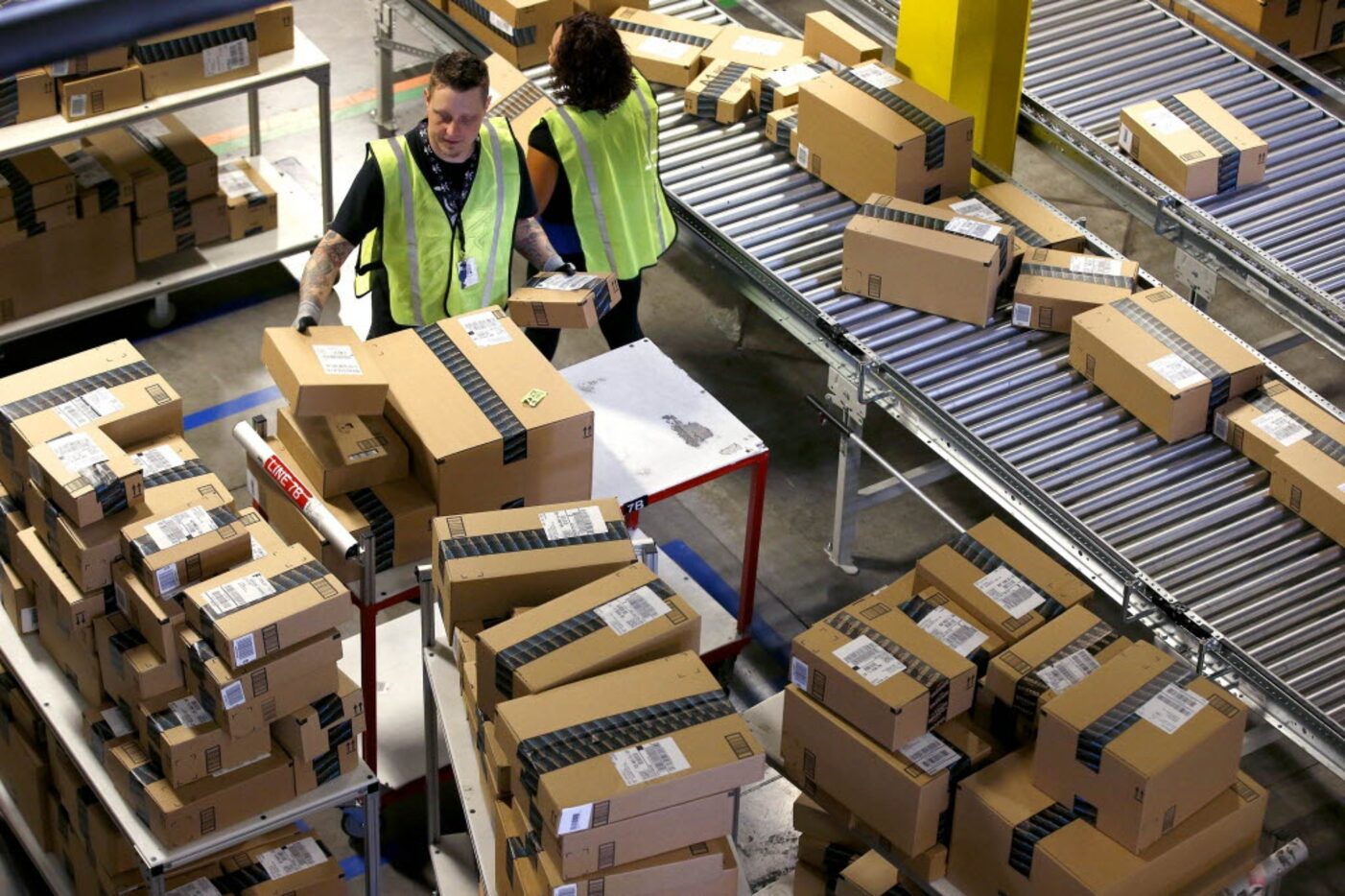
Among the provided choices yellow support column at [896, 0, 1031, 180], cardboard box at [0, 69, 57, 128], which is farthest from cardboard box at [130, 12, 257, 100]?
yellow support column at [896, 0, 1031, 180]

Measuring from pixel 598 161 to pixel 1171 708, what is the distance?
3.15 metres

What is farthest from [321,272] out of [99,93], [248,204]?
[248,204]

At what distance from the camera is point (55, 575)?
4.95 meters

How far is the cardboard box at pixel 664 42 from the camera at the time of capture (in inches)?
324

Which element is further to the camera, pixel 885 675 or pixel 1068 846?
pixel 885 675

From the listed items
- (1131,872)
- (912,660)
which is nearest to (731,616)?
(912,660)

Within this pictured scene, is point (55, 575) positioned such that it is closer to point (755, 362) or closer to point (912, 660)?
point (912, 660)

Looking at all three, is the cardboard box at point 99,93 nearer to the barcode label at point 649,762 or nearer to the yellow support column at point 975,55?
the yellow support column at point 975,55

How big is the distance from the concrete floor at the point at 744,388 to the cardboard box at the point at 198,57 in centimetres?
119

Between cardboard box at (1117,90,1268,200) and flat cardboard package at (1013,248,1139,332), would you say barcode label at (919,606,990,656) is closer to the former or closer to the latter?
flat cardboard package at (1013,248,1139,332)

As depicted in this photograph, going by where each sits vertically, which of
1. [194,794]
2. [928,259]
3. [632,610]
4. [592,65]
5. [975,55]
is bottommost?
[194,794]

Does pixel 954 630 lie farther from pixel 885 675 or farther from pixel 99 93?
pixel 99 93

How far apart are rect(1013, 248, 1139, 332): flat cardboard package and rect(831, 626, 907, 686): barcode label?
233 cm

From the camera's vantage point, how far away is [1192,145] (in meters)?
7.76
